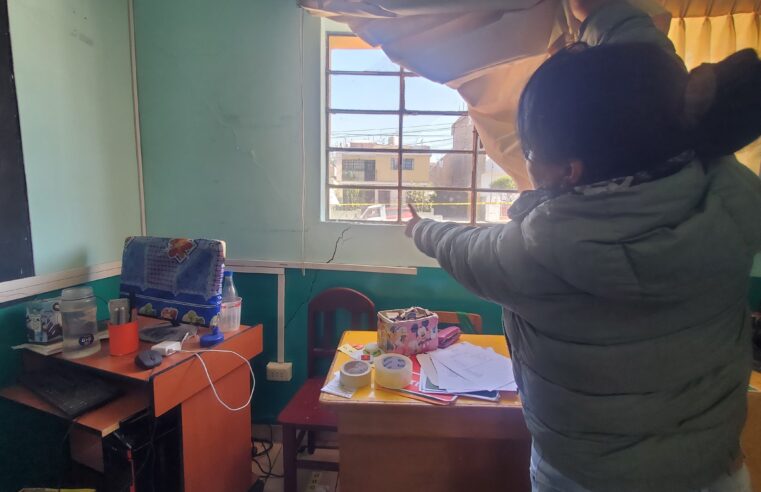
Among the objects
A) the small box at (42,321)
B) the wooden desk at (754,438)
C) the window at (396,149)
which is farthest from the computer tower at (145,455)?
the wooden desk at (754,438)

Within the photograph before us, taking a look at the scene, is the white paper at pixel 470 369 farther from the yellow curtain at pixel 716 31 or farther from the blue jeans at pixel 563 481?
the yellow curtain at pixel 716 31

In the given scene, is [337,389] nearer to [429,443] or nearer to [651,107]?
[429,443]

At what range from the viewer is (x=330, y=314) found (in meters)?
1.86

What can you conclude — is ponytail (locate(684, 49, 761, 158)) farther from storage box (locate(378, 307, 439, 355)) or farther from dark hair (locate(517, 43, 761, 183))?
storage box (locate(378, 307, 439, 355))

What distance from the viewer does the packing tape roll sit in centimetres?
112

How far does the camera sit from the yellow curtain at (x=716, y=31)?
4.13ft

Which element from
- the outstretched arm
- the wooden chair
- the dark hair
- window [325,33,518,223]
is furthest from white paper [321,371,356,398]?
window [325,33,518,223]

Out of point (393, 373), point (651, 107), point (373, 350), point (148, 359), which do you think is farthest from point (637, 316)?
point (148, 359)

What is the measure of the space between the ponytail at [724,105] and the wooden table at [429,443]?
0.84 m

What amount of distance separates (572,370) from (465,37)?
1056 millimetres

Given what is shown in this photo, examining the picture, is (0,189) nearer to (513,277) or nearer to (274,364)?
(274,364)

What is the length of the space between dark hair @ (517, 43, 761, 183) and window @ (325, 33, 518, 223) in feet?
4.54

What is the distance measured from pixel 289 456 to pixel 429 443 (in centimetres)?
67

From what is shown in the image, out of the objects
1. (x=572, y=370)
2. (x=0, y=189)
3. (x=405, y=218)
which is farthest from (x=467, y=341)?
(x=0, y=189)
